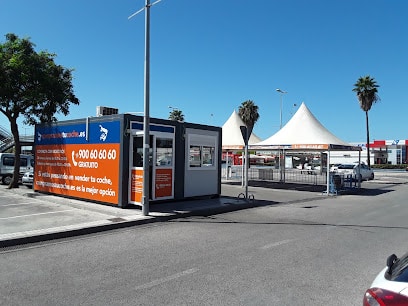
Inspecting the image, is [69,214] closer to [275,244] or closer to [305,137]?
[275,244]

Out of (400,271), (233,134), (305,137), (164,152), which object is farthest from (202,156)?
(233,134)

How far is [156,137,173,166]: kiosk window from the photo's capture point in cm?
1291

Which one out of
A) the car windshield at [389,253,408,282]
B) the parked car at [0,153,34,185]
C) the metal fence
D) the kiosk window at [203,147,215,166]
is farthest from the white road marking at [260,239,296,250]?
the metal fence

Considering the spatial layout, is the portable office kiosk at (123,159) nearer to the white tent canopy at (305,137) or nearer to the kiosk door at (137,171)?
the kiosk door at (137,171)

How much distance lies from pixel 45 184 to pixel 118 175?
200 inches

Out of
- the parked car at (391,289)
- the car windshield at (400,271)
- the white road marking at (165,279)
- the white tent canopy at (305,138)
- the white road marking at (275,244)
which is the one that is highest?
the white tent canopy at (305,138)

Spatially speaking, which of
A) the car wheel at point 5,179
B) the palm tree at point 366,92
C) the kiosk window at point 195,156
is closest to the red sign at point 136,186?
the kiosk window at point 195,156

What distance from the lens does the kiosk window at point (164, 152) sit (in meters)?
12.9

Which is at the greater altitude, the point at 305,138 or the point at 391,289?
the point at 305,138

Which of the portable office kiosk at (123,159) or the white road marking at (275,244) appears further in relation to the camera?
the portable office kiosk at (123,159)

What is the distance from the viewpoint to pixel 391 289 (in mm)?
2627

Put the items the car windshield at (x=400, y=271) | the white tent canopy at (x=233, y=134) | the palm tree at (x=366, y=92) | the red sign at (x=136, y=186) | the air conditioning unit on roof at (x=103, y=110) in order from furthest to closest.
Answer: the palm tree at (x=366, y=92) → the white tent canopy at (x=233, y=134) → the air conditioning unit on roof at (x=103, y=110) → the red sign at (x=136, y=186) → the car windshield at (x=400, y=271)

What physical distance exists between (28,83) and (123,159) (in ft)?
25.5

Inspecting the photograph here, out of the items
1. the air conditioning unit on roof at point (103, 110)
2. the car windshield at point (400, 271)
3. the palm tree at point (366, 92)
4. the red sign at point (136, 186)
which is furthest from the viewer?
the palm tree at point (366, 92)
